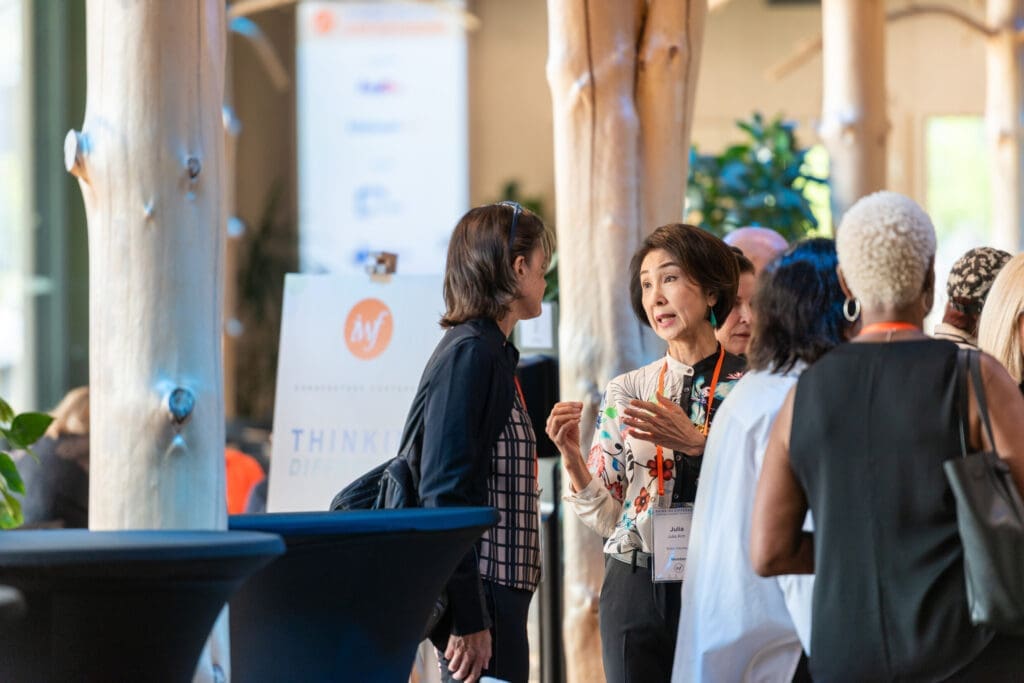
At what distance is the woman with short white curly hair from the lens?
197 centimetres

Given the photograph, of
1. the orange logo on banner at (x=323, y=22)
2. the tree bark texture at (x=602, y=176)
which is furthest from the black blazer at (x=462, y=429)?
the orange logo on banner at (x=323, y=22)

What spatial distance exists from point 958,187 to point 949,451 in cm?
1014

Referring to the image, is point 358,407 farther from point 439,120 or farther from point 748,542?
point 439,120

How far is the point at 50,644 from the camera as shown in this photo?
6.07ft

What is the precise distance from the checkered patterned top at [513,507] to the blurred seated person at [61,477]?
6.81 feet

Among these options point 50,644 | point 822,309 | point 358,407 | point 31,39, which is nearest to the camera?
point 50,644

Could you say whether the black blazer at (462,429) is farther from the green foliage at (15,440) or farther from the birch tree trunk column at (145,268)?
the green foliage at (15,440)

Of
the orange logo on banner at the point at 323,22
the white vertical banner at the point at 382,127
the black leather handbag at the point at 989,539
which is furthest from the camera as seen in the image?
the orange logo on banner at the point at 323,22

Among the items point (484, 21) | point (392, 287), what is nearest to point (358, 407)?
point (392, 287)

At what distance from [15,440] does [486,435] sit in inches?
30.5

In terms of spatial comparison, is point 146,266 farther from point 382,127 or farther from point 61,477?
point 382,127

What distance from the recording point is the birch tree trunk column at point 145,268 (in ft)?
7.80

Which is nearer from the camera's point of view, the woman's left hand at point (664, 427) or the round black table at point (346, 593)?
the round black table at point (346, 593)

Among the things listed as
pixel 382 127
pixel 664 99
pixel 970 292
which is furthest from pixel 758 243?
pixel 382 127
